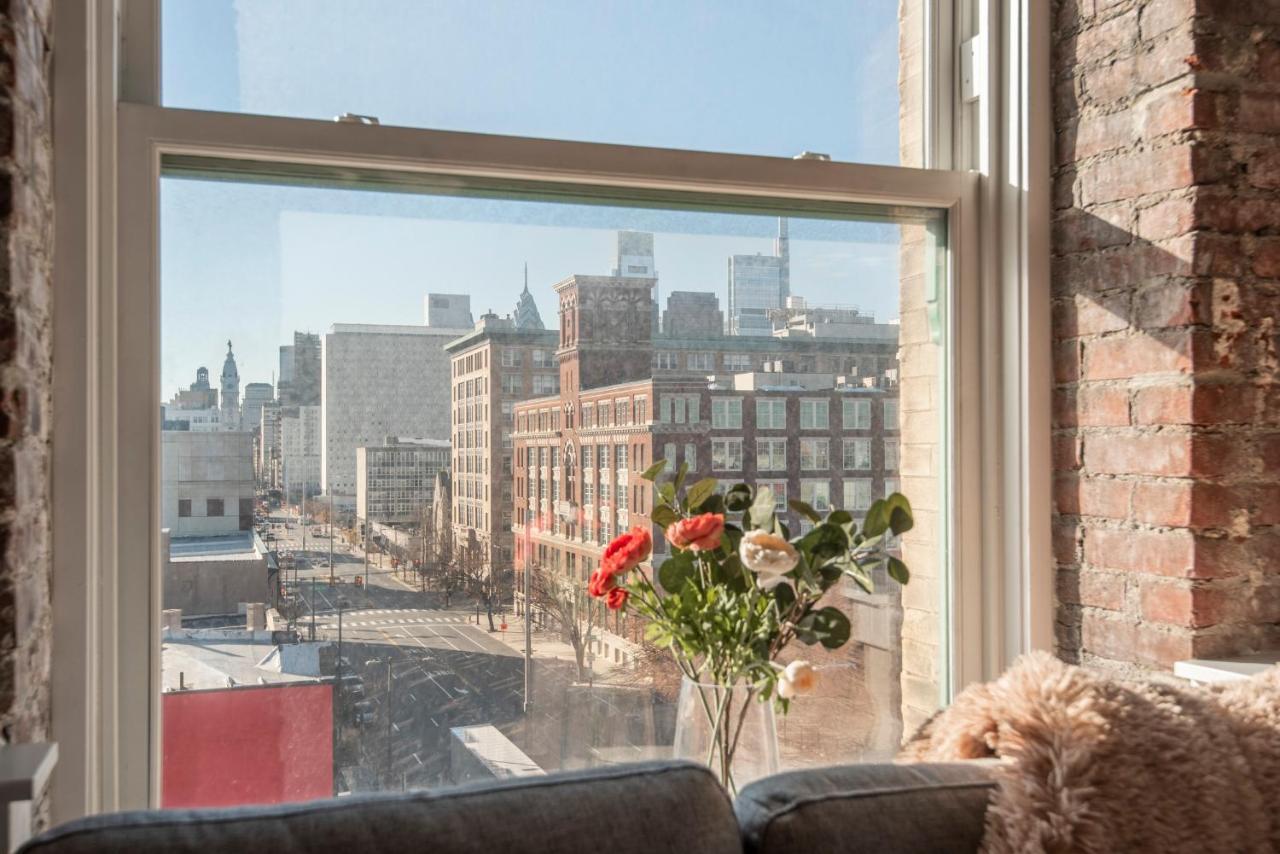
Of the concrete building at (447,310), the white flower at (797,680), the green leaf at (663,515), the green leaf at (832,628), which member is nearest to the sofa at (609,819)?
the white flower at (797,680)

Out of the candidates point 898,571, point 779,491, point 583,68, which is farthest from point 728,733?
point 583,68

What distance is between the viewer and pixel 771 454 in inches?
74.4

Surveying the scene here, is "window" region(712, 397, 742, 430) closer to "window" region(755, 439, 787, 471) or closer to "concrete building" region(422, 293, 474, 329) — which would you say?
"window" region(755, 439, 787, 471)

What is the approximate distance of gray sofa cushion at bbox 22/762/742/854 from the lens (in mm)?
899

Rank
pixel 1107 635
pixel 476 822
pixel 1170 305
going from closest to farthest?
pixel 476 822
pixel 1170 305
pixel 1107 635

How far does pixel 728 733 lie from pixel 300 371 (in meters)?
0.82

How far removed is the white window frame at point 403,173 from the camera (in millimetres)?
Answer: 1420

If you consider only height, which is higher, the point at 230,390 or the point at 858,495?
the point at 230,390

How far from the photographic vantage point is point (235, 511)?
5.27ft

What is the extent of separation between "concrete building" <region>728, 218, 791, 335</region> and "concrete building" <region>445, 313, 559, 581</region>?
333 millimetres

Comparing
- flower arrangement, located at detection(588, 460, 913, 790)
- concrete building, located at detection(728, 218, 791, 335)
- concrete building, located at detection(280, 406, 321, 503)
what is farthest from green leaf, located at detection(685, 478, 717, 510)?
concrete building, located at detection(280, 406, 321, 503)

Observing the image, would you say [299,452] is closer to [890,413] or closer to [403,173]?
[403,173]

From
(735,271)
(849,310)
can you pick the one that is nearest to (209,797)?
(735,271)

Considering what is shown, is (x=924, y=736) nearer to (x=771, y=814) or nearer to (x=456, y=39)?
(x=771, y=814)
